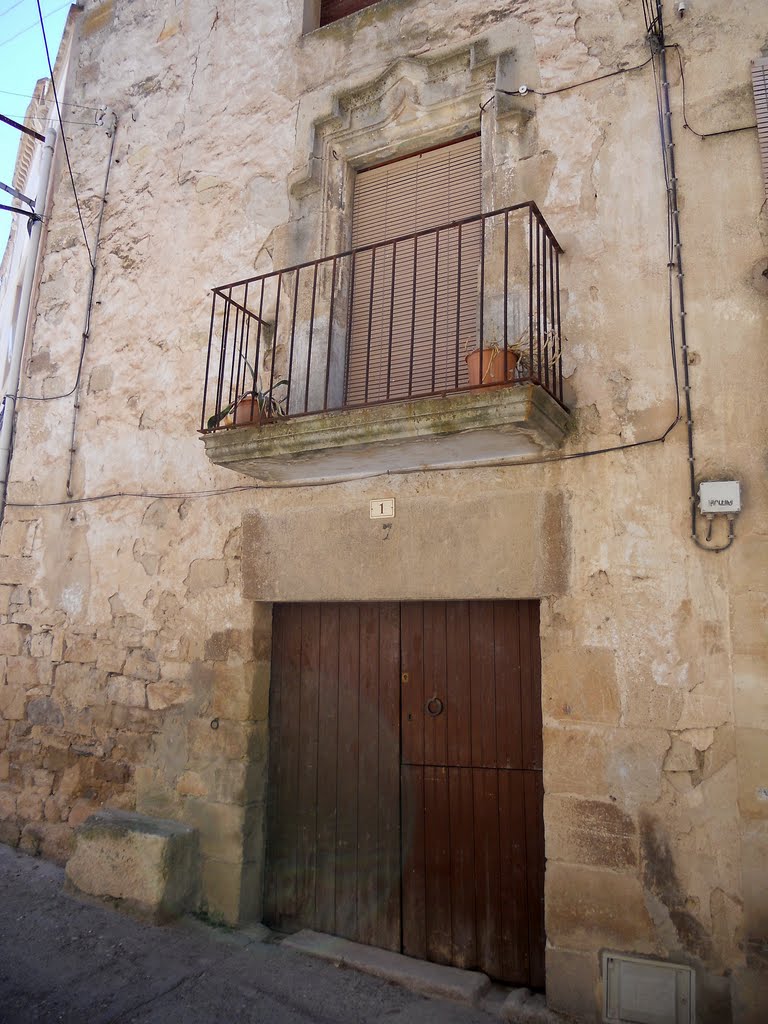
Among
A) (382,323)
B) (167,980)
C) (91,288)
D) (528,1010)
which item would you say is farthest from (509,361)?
(91,288)

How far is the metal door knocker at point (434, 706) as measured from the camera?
3.77 metres

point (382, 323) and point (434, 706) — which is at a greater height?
point (382, 323)

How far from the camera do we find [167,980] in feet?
11.0

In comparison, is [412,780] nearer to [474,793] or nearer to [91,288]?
[474,793]

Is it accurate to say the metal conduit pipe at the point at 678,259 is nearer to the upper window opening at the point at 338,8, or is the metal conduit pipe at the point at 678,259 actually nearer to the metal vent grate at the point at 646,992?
the metal vent grate at the point at 646,992

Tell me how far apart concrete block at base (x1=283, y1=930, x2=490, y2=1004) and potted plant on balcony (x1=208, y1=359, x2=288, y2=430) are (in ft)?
9.07

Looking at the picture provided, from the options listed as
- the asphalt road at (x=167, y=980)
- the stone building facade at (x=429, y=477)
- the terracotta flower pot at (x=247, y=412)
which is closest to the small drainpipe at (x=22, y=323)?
the stone building facade at (x=429, y=477)

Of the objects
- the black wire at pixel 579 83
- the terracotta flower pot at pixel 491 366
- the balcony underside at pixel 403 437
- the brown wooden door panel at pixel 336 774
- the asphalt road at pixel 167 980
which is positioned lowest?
the asphalt road at pixel 167 980

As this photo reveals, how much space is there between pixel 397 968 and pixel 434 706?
49.2 inches

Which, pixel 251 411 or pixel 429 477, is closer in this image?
pixel 429 477

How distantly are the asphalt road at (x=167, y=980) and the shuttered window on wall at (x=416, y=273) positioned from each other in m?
2.96

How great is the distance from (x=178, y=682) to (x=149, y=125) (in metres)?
4.20

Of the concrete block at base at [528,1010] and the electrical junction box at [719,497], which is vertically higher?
the electrical junction box at [719,497]

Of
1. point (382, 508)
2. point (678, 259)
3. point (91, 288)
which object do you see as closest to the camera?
point (678, 259)
